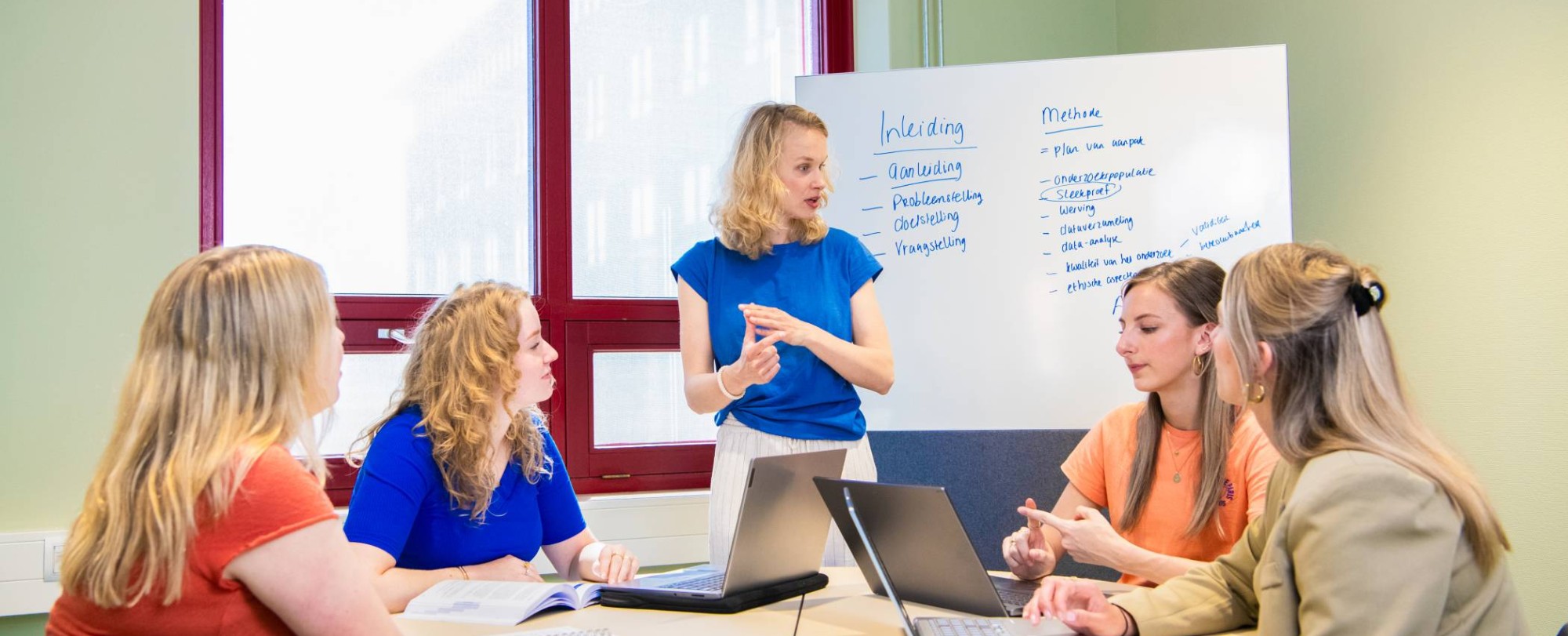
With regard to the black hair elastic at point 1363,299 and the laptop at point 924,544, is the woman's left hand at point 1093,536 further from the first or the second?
the black hair elastic at point 1363,299

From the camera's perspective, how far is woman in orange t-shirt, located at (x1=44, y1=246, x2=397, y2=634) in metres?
1.18

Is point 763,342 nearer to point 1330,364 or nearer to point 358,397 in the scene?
point 1330,364

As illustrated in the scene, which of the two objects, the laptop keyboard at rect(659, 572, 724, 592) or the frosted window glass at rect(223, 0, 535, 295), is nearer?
the laptop keyboard at rect(659, 572, 724, 592)

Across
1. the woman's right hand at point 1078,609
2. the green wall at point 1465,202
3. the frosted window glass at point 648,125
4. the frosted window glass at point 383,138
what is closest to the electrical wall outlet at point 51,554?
the frosted window glass at point 383,138

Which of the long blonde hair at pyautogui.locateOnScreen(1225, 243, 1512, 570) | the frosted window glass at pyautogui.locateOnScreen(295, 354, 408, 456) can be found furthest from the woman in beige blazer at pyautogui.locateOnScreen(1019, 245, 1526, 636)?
the frosted window glass at pyautogui.locateOnScreen(295, 354, 408, 456)

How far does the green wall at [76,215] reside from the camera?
287 centimetres

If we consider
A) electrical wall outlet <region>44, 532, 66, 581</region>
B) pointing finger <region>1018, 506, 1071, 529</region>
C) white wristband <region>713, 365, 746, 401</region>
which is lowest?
electrical wall outlet <region>44, 532, 66, 581</region>

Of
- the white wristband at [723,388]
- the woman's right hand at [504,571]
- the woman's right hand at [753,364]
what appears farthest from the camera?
the white wristband at [723,388]

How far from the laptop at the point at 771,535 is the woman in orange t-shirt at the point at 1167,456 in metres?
0.35

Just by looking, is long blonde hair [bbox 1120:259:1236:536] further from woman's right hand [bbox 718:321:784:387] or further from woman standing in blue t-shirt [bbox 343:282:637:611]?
woman standing in blue t-shirt [bbox 343:282:637:611]

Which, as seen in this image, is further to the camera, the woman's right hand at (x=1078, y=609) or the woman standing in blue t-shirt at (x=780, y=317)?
the woman standing in blue t-shirt at (x=780, y=317)

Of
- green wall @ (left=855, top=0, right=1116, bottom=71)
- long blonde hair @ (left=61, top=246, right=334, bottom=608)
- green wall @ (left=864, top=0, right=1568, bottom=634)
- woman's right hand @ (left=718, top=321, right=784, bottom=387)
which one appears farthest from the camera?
green wall @ (left=855, top=0, right=1116, bottom=71)

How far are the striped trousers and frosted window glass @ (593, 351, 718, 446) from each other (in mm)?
1171

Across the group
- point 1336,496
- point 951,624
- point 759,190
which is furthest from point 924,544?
point 759,190
